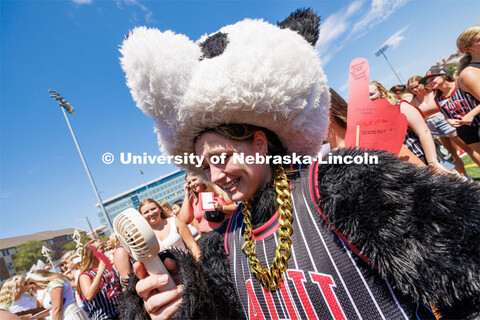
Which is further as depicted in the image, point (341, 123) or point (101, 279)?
point (101, 279)

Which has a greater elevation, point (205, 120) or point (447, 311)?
point (205, 120)

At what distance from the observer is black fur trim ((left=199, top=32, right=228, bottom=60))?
3.64ft

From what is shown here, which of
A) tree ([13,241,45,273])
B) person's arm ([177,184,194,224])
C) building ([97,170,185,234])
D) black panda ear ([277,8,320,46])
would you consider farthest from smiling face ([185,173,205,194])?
building ([97,170,185,234])

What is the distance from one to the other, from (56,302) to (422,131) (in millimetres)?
5163

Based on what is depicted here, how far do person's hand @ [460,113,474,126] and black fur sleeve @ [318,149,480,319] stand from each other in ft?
9.47

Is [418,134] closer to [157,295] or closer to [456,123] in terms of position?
[456,123]

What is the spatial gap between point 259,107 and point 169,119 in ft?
1.44

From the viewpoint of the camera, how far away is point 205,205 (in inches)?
132

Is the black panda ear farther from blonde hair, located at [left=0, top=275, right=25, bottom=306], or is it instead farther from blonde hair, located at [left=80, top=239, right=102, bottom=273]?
blonde hair, located at [left=0, top=275, right=25, bottom=306]

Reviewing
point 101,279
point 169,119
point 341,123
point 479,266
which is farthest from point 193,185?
point 479,266

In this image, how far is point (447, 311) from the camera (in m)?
0.80

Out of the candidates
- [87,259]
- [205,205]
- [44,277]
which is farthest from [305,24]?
[44,277]

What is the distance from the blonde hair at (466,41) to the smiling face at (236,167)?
2.92m

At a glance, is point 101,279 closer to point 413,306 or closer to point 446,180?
point 413,306
